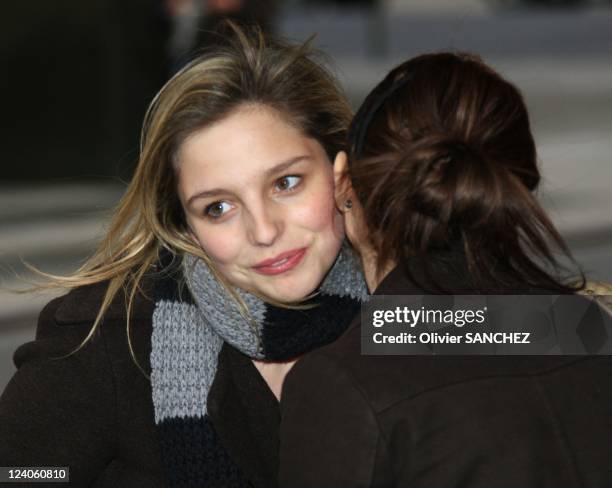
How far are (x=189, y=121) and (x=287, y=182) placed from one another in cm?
31

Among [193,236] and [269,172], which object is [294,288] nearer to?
[269,172]

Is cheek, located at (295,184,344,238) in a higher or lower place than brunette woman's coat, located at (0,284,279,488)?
higher

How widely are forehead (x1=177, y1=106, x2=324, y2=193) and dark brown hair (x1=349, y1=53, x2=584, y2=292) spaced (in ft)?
2.44

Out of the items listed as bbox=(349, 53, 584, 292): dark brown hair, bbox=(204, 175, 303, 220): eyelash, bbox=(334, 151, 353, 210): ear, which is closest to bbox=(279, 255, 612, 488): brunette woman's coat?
bbox=(349, 53, 584, 292): dark brown hair

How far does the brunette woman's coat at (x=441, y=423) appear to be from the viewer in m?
2.10

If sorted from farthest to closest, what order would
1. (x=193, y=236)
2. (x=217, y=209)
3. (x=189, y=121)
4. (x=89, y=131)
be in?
(x=89, y=131) < (x=193, y=236) < (x=189, y=121) < (x=217, y=209)

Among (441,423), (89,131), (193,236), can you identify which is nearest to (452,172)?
(441,423)

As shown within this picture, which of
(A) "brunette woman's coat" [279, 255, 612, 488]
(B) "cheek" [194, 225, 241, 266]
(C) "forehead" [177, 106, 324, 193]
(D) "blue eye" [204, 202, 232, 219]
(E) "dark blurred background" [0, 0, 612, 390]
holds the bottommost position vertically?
(A) "brunette woman's coat" [279, 255, 612, 488]

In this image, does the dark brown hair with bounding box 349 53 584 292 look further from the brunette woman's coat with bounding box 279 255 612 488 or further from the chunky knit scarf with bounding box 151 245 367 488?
the chunky knit scarf with bounding box 151 245 367 488

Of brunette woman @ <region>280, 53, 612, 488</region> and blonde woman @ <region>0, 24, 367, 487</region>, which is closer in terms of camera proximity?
brunette woman @ <region>280, 53, 612, 488</region>

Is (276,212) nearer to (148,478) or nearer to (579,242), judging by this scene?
(148,478)

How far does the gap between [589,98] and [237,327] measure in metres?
14.6

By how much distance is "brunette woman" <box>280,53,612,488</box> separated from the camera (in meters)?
2.11

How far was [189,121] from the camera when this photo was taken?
321 centimetres
